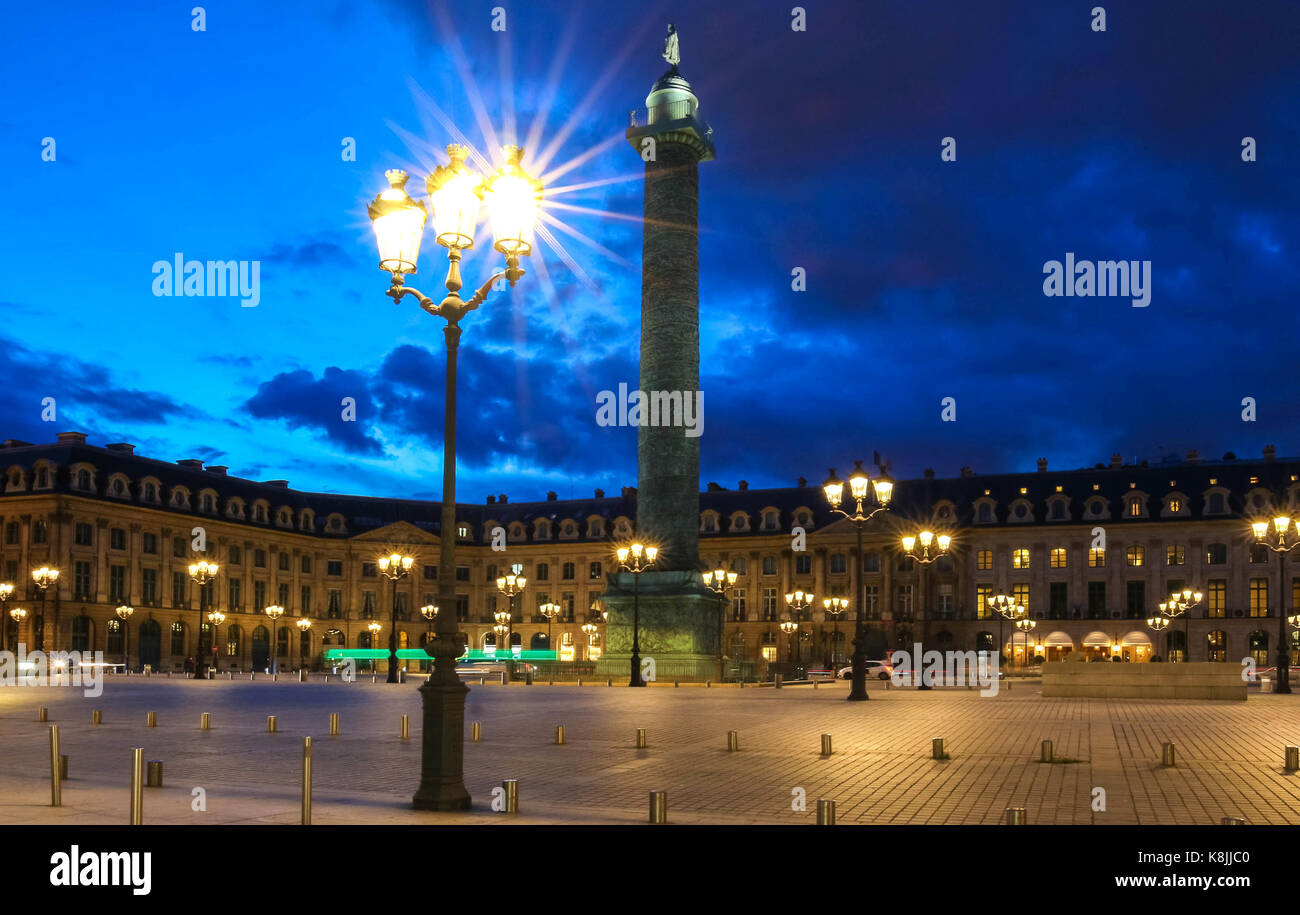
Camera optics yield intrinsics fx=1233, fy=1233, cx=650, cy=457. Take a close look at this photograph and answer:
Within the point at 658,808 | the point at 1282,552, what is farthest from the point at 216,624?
the point at 658,808

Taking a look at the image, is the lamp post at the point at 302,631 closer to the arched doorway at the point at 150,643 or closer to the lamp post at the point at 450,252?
the arched doorway at the point at 150,643

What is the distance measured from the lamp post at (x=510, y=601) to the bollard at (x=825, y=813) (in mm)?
47108

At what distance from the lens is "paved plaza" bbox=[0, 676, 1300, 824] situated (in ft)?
42.5

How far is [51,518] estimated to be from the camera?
83.9m

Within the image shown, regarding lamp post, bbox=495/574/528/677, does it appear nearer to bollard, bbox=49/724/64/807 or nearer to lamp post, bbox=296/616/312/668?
lamp post, bbox=296/616/312/668

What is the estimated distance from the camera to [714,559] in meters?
106

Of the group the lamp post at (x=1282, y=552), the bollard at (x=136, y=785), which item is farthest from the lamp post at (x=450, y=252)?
the lamp post at (x=1282, y=552)

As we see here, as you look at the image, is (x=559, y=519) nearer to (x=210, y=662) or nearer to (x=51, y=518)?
(x=210, y=662)

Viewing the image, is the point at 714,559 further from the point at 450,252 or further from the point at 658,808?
the point at 658,808

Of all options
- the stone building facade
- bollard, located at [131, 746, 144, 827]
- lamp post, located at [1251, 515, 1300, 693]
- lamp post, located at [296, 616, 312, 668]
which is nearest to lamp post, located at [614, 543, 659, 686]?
lamp post, located at [1251, 515, 1300, 693]

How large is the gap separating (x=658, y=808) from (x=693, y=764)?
662 cm

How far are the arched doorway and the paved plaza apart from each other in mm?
57787
